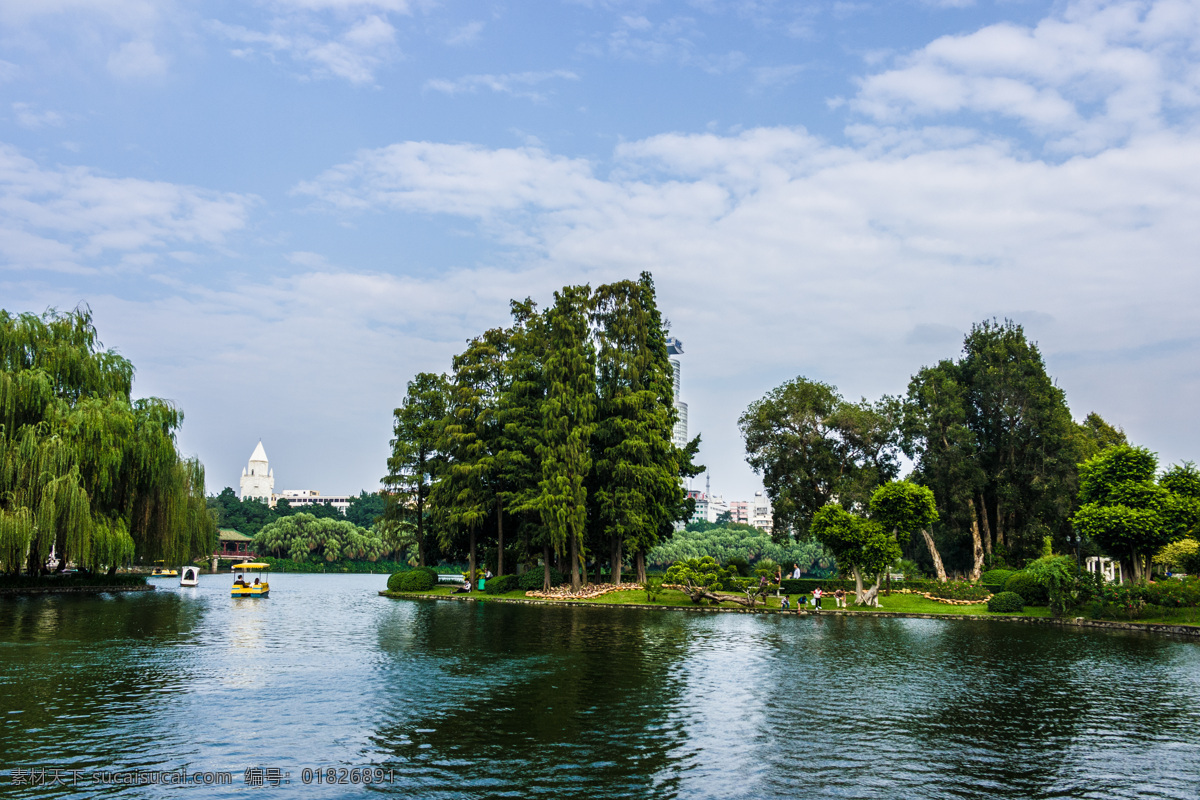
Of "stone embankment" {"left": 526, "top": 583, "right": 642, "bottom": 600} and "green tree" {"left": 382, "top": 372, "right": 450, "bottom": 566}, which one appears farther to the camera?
"green tree" {"left": 382, "top": 372, "right": 450, "bottom": 566}

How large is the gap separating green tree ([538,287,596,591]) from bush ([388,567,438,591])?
38.5 ft

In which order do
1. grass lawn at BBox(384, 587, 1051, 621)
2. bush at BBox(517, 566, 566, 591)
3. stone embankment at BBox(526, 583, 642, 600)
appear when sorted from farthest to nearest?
bush at BBox(517, 566, 566, 591)
stone embankment at BBox(526, 583, 642, 600)
grass lawn at BBox(384, 587, 1051, 621)

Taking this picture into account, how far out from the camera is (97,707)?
17266 mm

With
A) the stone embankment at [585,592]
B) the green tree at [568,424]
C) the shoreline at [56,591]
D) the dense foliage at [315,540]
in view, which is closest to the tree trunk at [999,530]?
the stone embankment at [585,592]

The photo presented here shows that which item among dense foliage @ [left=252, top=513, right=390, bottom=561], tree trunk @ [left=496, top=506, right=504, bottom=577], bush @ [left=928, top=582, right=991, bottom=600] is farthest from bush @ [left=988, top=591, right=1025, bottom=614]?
dense foliage @ [left=252, top=513, right=390, bottom=561]

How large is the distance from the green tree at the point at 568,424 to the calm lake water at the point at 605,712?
59.7ft

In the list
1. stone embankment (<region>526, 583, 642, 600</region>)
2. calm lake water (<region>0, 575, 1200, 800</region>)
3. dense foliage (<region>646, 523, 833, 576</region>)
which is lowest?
dense foliage (<region>646, 523, 833, 576</region>)

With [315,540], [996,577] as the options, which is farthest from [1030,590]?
[315,540]

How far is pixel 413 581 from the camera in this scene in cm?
6106

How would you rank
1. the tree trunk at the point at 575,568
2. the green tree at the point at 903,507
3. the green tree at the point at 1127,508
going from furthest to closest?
the tree trunk at the point at 575,568, the green tree at the point at 903,507, the green tree at the point at 1127,508

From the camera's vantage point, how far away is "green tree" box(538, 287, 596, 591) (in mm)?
50938

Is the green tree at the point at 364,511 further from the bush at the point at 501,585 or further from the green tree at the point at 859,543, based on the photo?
the green tree at the point at 859,543

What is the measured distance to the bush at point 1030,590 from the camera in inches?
1731

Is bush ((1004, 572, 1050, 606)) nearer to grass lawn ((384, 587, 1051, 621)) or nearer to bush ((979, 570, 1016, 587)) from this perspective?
grass lawn ((384, 587, 1051, 621))
